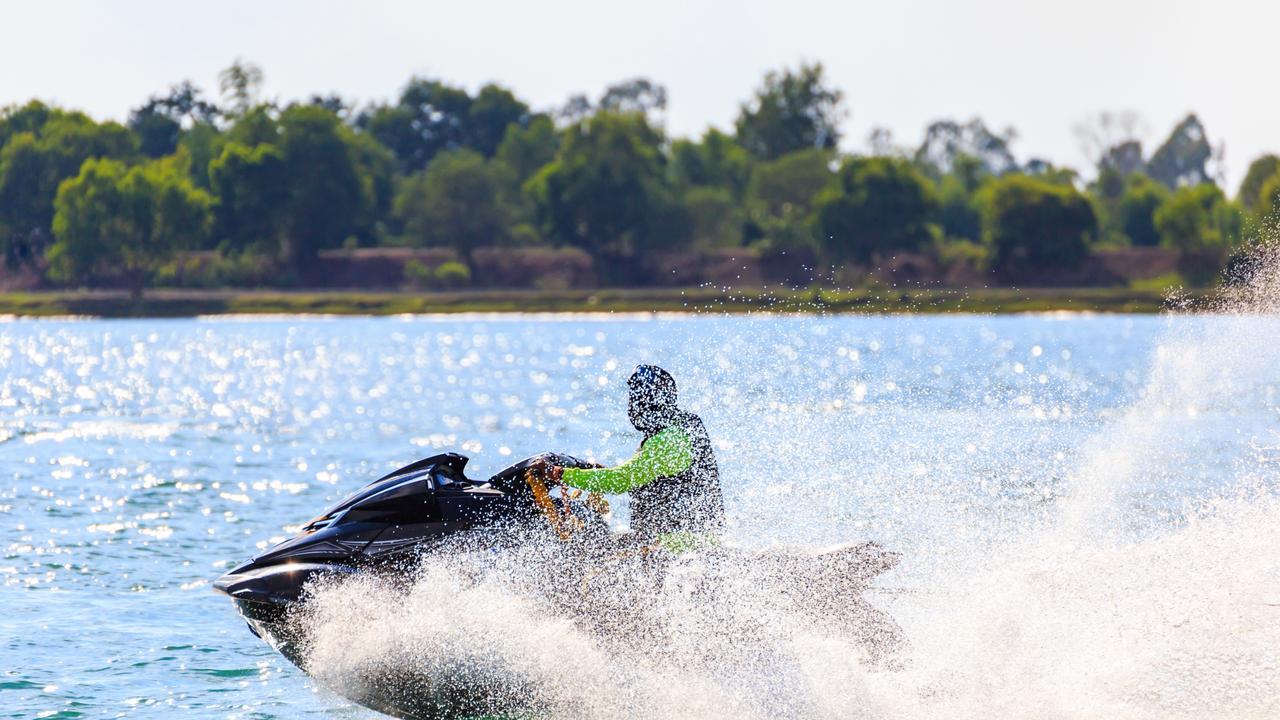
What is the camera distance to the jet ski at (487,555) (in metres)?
9.43

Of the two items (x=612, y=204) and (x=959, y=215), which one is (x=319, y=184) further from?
(x=959, y=215)

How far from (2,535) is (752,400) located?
22517mm

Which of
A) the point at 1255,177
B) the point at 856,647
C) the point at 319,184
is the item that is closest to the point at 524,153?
the point at 319,184

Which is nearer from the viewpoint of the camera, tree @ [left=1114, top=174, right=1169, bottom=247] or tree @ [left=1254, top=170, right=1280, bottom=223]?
tree @ [left=1254, top=170, right=1280, bottom=223]

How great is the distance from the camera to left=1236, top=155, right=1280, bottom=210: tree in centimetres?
11544

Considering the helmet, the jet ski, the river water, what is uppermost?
the helmet

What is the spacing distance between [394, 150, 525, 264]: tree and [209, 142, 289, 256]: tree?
10.3 m

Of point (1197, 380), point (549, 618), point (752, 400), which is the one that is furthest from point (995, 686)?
point (1197, 380)

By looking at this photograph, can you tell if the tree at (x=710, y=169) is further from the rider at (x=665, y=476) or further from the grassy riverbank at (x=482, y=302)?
the rider at (x=665, y=476)

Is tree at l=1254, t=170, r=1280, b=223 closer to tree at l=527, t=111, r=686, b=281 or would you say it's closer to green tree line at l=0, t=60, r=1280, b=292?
green tree line at l=0, t=60, r=1280, b=292

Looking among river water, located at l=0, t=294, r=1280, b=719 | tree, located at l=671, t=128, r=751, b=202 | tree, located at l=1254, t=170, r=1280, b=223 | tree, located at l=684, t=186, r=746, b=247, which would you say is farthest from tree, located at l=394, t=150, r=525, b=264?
river water, located at l=0, t=294, r=1280, b=719

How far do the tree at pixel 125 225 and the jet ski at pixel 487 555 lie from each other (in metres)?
108

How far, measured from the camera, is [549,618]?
9.63 meters

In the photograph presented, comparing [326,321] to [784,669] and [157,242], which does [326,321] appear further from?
[784,669]
